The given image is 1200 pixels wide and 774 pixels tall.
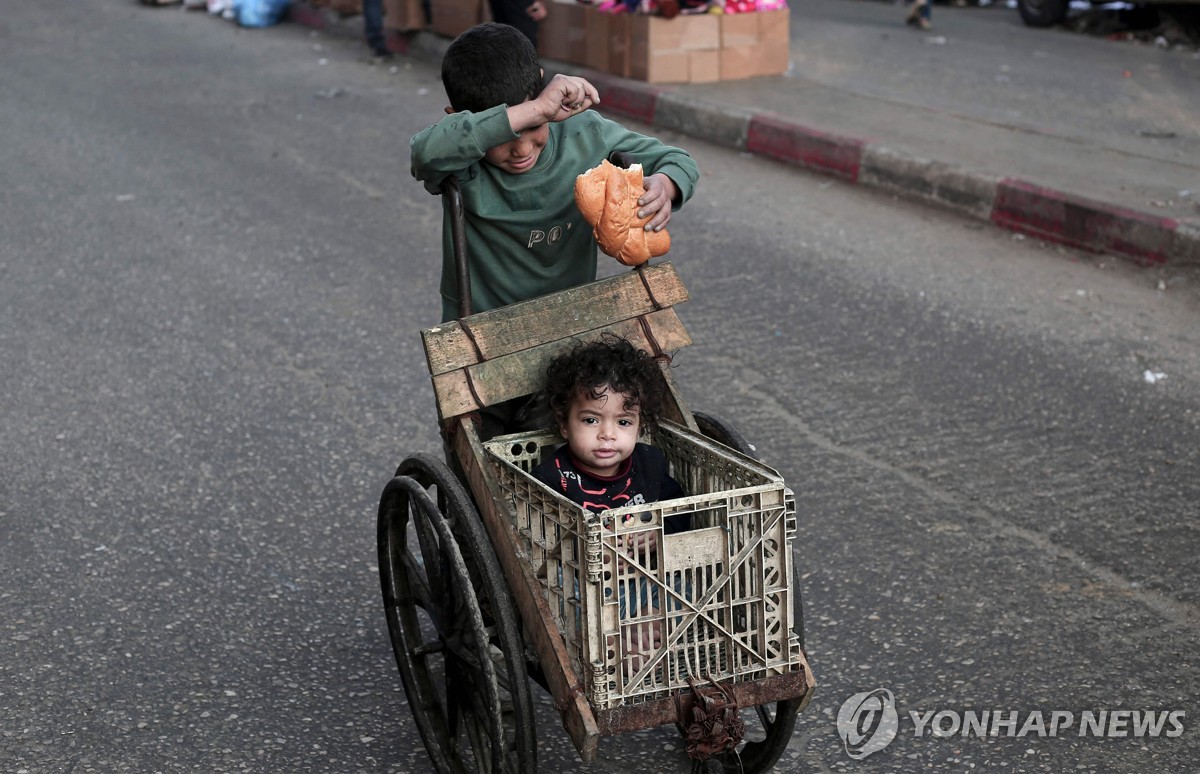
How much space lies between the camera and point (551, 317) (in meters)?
3.15

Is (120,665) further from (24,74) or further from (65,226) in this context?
(24,74)

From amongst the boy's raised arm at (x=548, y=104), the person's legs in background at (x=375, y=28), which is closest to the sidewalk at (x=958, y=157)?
the person's legs in background at (x=375, y=28)


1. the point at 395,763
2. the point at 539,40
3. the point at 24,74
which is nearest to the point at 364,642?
the point at 395,763

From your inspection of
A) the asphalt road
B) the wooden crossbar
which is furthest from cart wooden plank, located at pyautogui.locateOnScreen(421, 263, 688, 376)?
the asphalt road

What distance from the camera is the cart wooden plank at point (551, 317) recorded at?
3068 millimetres

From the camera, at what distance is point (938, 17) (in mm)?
14969

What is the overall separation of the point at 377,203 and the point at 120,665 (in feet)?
15.7

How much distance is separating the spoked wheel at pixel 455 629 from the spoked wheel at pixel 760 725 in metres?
0.51

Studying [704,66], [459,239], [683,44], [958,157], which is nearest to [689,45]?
[683,44]

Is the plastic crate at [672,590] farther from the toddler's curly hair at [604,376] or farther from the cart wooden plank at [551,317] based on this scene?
the cart wooden plank at [551,317]

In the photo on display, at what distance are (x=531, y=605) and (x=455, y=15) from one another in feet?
35.1

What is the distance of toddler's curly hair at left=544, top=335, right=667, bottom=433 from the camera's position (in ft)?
9.70

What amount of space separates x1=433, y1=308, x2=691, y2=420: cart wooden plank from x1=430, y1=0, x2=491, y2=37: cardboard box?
9.39 metres

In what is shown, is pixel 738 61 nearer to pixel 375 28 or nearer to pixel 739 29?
pixel 739 29
